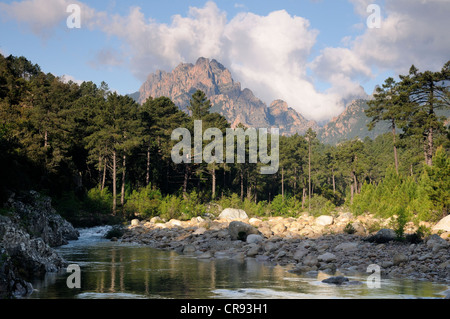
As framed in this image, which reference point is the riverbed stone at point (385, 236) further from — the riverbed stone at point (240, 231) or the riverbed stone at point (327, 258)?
the riverbed stone at point (240, 231)

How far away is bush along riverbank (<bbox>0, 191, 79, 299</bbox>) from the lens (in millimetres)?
10117

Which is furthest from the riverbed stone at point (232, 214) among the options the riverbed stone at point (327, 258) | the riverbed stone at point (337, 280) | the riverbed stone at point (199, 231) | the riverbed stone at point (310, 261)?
the riverbed stone at point (337, 280)

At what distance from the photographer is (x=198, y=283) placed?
40.9ft

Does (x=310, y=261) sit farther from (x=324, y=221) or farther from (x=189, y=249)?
(x=324, y=221)

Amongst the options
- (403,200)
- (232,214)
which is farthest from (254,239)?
(232,214)

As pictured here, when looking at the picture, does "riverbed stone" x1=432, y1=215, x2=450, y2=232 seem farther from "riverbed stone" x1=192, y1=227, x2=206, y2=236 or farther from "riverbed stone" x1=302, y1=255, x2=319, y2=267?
"riverbed stone" x1=192, y1=227, x2=206, y2=236

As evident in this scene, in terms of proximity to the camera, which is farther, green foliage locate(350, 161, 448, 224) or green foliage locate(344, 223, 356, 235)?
green foliage locate(344, 223, 356, 235)

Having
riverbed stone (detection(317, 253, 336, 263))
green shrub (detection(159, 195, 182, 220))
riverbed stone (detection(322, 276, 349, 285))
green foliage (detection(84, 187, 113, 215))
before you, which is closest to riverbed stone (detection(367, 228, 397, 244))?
riverbed stone (detection(317, 253, 336, 263))

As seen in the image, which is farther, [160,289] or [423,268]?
[423,268]

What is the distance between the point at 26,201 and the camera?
19234mm

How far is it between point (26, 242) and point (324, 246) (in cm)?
1271
